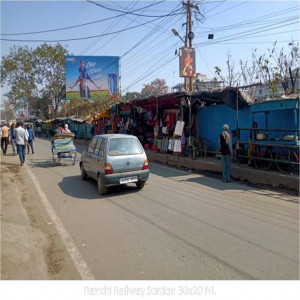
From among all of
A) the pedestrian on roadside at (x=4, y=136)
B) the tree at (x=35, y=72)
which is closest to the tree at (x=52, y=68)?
the tree at (x=35, y=72)

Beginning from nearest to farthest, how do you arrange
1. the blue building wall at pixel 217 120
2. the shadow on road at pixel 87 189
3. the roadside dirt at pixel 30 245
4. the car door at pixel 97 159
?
the roadside dirt at pixel 30 245
the shadow on road at pixel 87 189
the car door at pixel 97 159
the blue building wall at pixel 217 120

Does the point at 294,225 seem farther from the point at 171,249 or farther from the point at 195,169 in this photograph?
the point at 195,169

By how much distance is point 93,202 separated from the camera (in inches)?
280

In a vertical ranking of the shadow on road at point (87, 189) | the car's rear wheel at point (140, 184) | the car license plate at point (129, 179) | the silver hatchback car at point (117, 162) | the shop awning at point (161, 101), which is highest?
the shop awning at point (161, 101)

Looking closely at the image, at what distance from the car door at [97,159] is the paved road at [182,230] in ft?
1.95

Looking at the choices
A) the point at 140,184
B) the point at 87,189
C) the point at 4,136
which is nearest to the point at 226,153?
the point at 140,184

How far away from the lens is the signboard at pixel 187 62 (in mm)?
16692

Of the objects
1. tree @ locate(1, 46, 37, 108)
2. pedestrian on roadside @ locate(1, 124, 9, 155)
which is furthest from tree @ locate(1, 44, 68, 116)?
pedestrian on roadside @ locate(1, 124, 9, 155)

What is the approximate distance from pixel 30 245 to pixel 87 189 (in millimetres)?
3964

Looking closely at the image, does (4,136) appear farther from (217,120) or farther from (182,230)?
(182,230)

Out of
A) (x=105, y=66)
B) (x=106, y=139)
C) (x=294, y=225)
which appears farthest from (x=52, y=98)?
(x=294, y=225)

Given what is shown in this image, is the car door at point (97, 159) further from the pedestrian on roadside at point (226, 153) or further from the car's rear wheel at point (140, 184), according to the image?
the pedestrian on roadside at point (226, 153)

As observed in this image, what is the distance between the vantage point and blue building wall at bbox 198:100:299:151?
9.79 meters

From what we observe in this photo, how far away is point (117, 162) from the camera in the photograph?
24.9ft
